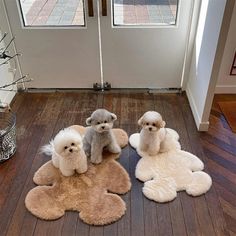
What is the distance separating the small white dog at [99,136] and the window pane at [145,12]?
3.73 feet

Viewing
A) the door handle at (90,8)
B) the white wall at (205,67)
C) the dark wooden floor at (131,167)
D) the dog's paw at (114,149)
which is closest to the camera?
the dark wooden floor at (131,167)

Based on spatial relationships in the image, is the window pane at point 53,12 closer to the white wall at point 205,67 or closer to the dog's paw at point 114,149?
the white wall at point 205,67

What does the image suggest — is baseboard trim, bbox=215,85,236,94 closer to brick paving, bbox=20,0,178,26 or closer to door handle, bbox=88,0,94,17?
brick paving, bbox=20,0,178,26

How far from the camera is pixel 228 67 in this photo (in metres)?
2.76

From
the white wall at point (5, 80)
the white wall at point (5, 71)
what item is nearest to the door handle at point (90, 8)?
the white wall at point (5, 71)

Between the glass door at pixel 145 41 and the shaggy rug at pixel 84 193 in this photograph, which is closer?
the shaggy rug at pixel 84 193

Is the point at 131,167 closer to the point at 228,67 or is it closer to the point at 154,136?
the point at 154,136

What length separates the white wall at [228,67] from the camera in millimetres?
2568

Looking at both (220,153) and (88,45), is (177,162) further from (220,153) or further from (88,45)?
(88,45)

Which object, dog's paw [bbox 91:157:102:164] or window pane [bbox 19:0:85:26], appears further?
window pane [bbox 19:0:85:26]

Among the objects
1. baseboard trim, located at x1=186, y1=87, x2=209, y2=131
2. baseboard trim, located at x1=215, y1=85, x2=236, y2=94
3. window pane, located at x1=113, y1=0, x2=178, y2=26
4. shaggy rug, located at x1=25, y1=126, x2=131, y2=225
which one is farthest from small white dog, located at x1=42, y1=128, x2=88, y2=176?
baseboard trim, located at x1=215, y1=85, x2=236, y2=94

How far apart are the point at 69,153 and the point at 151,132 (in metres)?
0.60

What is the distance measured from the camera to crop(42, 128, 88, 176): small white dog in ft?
5.64

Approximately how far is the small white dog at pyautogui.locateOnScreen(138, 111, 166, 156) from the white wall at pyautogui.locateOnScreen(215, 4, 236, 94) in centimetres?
116
